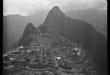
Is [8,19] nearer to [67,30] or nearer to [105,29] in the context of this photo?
[67,30]

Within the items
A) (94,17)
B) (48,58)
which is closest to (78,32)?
(94,17)

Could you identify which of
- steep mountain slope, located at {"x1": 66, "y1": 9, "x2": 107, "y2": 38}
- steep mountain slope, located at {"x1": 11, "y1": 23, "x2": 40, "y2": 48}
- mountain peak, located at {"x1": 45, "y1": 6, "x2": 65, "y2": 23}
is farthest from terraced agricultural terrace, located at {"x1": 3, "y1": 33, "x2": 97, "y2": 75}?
steep mountain slope, located at {"x1": 66, "y1": 9, "x2": 107, "y2": 38}

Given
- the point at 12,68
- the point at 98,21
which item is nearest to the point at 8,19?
the point at 12,68

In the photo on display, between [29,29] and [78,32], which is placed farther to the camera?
[78,32]

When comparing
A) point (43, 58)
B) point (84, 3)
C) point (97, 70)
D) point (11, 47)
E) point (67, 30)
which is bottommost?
point (97, 70)

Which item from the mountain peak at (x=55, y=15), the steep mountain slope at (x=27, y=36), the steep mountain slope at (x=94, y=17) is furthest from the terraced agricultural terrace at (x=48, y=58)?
the steep mountain slope at (x=94, y=17)

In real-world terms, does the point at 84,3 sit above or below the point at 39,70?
above

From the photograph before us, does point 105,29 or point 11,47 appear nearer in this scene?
point 11,47

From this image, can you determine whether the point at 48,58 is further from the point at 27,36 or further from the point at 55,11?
the point at 55,11
